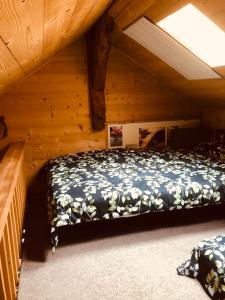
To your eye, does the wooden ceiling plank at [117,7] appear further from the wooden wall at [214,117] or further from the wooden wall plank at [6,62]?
the wooden wall at [214,117]

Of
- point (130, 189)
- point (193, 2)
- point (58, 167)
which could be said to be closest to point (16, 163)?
point (58, 167)

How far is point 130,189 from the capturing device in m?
2.46

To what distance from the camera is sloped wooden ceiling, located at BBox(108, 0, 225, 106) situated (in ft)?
6.59

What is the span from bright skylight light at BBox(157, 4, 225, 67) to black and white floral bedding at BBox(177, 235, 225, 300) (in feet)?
5.63

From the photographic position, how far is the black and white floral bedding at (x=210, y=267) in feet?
5.61

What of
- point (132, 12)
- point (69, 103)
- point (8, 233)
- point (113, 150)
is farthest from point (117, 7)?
point (8, 233)

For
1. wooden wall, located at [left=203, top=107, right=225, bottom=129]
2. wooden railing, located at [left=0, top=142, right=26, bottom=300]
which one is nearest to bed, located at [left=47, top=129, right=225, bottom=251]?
wooden railing, located at [left=0, top=142, right=26, bottom=300]

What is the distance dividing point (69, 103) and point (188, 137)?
1696mm

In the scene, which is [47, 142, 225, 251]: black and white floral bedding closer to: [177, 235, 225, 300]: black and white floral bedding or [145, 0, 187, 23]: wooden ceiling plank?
[177, 235, 225, 300]: black and white floral bedding

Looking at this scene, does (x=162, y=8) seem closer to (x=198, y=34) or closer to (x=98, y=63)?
(x=198, y=34)

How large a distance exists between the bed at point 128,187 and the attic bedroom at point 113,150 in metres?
0.01

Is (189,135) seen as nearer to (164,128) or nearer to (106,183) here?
(164,128)

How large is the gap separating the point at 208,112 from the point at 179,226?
203 centimetres

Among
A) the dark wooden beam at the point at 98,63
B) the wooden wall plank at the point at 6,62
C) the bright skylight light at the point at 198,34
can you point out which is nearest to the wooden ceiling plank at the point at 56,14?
the wooden wall plank at the point at 6,62
